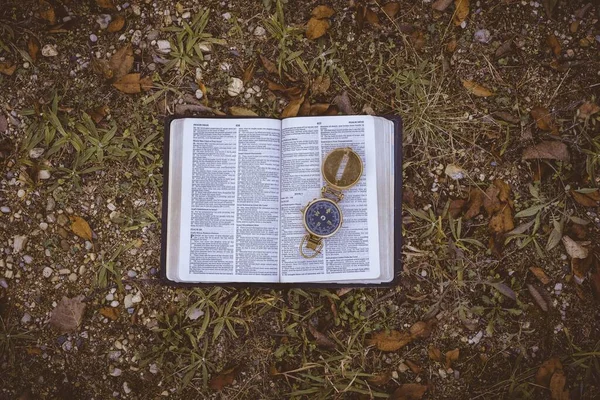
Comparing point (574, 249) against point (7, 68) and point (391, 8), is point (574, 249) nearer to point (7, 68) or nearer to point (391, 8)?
point (391, 8)

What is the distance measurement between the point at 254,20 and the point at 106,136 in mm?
839

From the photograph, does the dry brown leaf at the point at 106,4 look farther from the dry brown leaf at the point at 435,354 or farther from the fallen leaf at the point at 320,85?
the dry brown leaf at the point at 435,354

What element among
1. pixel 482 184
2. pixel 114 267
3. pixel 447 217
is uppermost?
pixel 482 184

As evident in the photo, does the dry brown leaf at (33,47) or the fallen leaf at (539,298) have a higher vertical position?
the dry brown leaf at (33,47)

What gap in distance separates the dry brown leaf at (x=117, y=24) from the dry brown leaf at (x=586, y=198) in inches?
84.1

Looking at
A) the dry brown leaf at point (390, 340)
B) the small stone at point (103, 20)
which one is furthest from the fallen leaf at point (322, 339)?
the small stone at point (103, 20)

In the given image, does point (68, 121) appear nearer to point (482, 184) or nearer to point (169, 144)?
point (169, 144)

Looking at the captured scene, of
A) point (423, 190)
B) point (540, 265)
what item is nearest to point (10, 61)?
point (423, 190)

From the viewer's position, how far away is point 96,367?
2.16m

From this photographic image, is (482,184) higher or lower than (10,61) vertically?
lower

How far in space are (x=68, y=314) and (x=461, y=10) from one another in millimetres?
2202

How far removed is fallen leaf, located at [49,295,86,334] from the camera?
7.03 feet

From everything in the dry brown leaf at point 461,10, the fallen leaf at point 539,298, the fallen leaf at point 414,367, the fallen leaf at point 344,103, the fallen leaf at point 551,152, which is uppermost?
the dry brown leaf at point 461,10

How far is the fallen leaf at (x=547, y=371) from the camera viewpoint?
6.94 ft
